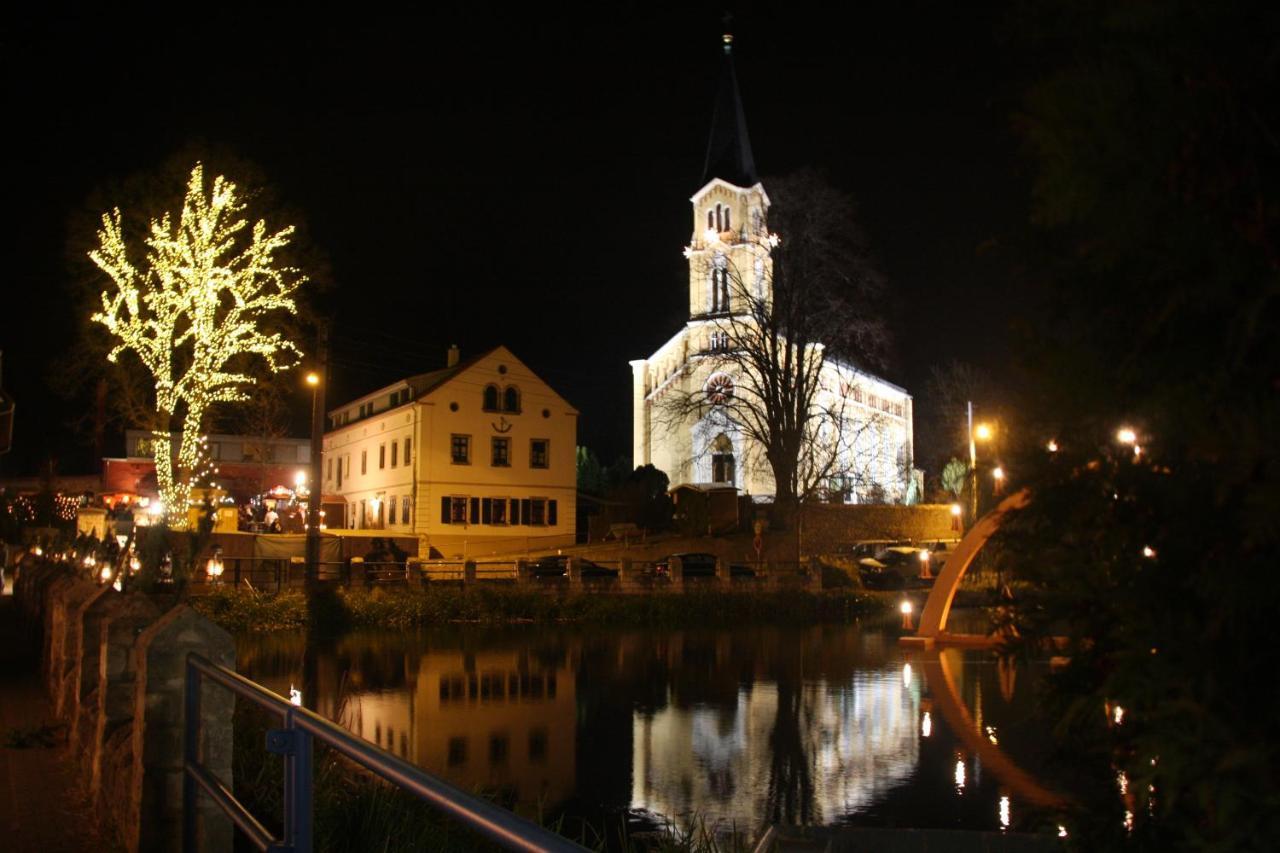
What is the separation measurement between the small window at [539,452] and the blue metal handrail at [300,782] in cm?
5181

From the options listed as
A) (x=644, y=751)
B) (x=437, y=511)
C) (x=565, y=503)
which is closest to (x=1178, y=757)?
(x=644, y=751)

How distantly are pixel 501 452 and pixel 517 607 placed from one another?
25112 millimetres

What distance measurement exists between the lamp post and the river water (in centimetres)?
442

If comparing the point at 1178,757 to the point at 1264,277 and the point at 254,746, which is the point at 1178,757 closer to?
the point at 1264,277

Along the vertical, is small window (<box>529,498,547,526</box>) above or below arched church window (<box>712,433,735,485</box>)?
below

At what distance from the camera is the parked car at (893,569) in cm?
4246

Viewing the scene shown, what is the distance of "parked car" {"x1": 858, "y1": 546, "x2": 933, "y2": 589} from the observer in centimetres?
4246

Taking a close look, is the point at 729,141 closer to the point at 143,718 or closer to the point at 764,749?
the point at 764,749

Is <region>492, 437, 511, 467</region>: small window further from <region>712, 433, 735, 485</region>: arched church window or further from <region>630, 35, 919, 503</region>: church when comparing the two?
<region>712, 433, 735, 485</region>: arched church window

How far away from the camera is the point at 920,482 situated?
76188 mm

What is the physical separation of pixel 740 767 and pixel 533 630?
17522mm

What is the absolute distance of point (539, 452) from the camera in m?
58.1

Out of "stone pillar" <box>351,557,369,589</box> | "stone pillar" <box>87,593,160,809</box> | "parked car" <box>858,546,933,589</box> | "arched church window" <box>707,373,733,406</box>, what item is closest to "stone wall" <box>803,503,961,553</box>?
Answer: "parked car" <box>858,546,933,589</box>

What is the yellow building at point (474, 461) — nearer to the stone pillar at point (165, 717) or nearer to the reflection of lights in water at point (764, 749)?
the reflection of lights in water at point (764, 749)
